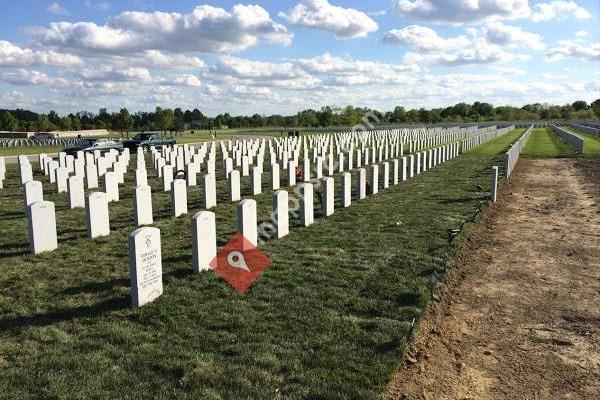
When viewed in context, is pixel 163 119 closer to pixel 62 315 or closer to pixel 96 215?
pixel 96 215

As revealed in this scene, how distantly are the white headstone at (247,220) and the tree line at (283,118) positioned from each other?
62.1 meters

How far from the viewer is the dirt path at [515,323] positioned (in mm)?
4289

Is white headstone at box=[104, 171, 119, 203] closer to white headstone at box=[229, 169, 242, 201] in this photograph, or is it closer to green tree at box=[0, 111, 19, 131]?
white headstone at box=[229, 169, 242, 201]

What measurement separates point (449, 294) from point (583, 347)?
68.2 inches

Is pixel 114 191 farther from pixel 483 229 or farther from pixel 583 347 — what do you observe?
pixel 583 347

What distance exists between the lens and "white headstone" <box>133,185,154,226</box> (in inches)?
396

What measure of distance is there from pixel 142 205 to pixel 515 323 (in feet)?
24.2

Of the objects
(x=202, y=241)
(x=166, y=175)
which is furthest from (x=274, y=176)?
(x=202, y=241)

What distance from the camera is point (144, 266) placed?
5.83 m

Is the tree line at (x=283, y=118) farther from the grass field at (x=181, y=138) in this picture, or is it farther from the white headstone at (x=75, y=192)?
the white headstone at (x=75, y=192)

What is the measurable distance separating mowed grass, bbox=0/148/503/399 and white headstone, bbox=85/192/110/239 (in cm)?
22

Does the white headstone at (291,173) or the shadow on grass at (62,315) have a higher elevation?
the white headstone at (291,173)

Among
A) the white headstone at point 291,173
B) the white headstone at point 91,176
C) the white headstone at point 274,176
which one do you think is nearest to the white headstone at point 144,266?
the white headstone at point 274,176

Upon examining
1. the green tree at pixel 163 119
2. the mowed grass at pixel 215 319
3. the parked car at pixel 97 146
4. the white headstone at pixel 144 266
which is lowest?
the mowed grass at pixel 215 319
